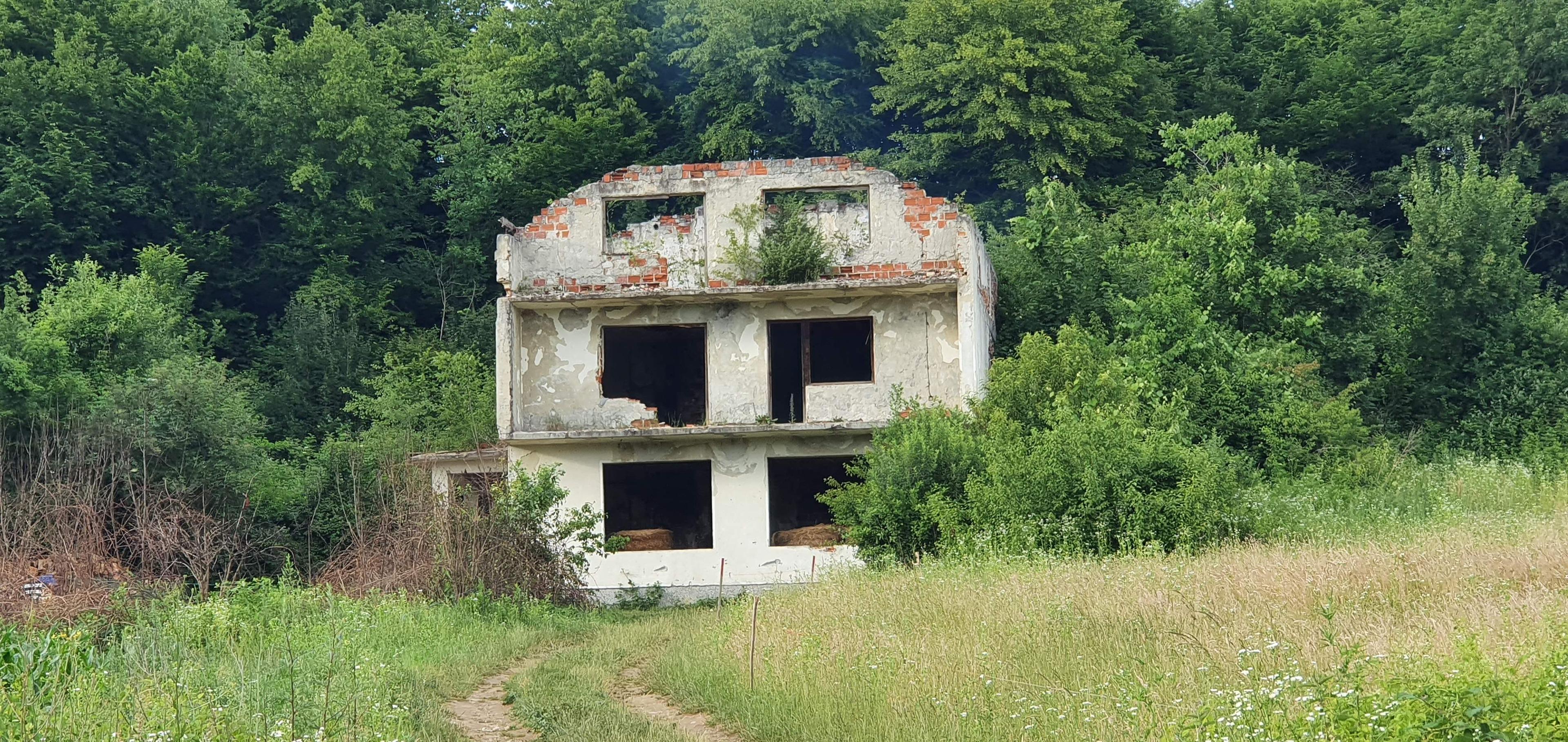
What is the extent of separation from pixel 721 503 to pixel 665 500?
4708mm

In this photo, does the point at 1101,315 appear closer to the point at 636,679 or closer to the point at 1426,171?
the point at 1426,171

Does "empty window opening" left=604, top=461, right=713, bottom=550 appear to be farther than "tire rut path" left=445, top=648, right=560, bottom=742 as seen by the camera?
Yes

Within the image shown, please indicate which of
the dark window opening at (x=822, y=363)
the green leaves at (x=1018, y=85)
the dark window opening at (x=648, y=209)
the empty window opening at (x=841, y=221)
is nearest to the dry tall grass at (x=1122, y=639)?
the empty window opening at (x=841, y=221)

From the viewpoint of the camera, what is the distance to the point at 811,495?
27297mm

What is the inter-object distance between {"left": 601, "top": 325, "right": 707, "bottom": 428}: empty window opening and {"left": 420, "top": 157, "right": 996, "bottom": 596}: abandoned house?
3435 mm

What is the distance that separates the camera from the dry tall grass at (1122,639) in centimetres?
848

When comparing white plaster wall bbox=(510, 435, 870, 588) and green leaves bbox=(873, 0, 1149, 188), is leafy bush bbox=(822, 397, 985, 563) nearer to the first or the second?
white plaster wall bbox=(510, 435, 870, 588)

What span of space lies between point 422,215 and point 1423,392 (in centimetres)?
2589

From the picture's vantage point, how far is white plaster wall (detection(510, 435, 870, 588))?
76.2ft

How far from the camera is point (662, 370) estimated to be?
1150 inches

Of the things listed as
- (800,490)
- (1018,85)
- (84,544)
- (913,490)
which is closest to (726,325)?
(800,490)

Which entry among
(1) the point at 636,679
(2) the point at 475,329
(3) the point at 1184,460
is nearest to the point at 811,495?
(3) the point at 1184,460

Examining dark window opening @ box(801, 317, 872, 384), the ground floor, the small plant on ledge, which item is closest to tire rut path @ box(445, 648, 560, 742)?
the ground floor

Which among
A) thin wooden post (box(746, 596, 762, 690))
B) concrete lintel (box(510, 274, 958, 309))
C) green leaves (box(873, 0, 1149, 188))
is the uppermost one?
green leaves (box(873, 0, 1149, 188))
